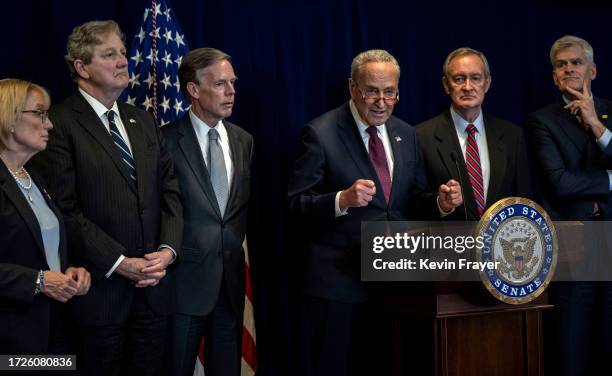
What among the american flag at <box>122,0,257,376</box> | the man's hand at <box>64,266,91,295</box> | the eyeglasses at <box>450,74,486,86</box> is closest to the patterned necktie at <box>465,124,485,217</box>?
the eyeglasses at <box>450,74,486,86</box>

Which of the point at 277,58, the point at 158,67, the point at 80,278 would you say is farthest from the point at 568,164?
the point at 80,278

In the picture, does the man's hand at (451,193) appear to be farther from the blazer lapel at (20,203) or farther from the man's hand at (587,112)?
the blazer lapel at (20,203)

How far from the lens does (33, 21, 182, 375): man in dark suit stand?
322 cm

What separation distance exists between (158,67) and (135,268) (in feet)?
4.19

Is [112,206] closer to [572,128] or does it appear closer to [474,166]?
[474,166]

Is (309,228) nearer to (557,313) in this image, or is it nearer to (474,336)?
(474,336)

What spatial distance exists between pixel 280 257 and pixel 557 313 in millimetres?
1542

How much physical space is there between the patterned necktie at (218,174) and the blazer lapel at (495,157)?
1294 millimetres

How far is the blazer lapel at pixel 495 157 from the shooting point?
4125mm

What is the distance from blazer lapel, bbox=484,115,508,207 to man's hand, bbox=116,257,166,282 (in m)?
1.71

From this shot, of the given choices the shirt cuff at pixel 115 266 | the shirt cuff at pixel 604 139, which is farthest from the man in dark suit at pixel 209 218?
the shirt cuff at pixel 604 139

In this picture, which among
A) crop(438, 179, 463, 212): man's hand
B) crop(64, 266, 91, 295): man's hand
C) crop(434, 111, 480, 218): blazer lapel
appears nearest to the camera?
crop(64, 266, 91, 295): man's hand

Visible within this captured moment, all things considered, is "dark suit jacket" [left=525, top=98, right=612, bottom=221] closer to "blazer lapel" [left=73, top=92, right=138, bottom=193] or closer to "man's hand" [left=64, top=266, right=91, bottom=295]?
"blazer lapel" [left=73, top=92, right=138, bottom=193]

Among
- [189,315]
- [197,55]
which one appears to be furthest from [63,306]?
[197,55]
